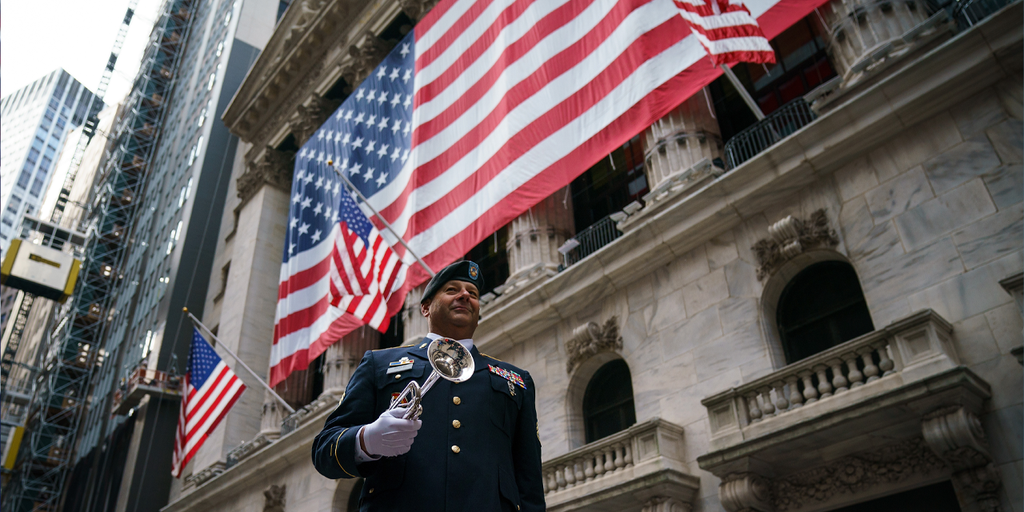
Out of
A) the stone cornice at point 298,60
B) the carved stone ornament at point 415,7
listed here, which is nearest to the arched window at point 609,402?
the carved stone ornament at point 415,7

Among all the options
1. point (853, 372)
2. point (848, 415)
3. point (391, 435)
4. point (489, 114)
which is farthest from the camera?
point (489, 114)

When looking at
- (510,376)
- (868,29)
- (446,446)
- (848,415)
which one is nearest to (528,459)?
(510,376)

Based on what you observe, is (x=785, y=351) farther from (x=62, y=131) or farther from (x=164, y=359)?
(x=62, y=131)

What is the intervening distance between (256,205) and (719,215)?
991 inches

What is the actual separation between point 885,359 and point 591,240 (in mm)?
8522

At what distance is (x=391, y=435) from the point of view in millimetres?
2941

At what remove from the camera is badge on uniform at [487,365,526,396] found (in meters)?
3.85

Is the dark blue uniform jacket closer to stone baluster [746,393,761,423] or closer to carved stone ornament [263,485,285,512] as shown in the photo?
stone baluster [746,393,761,423]

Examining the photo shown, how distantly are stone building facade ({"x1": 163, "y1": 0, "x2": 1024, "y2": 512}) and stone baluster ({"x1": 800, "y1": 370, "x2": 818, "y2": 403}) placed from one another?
0.16 feet

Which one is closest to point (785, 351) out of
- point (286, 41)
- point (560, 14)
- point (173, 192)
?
point (560, 14)

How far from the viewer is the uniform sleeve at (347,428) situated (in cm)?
315

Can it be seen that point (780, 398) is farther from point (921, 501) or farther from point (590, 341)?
point (590, 341)

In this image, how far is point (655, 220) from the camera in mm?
13094

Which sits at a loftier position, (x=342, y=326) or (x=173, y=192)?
(x=173, y=192)
